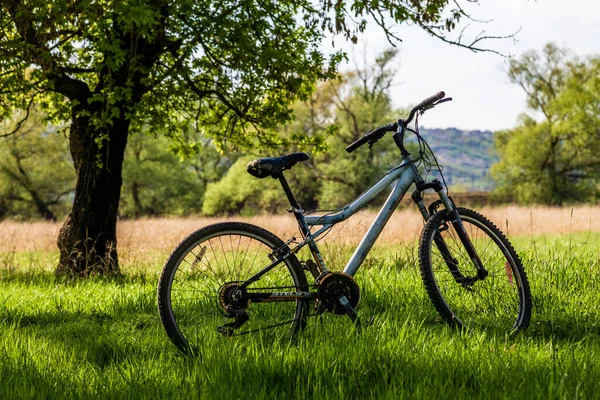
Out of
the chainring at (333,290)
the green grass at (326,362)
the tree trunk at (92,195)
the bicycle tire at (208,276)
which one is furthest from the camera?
the tree trunk at (92,195)

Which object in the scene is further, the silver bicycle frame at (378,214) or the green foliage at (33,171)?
the green foliage at (33,171)

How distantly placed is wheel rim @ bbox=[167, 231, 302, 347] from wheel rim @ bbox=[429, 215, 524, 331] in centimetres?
113

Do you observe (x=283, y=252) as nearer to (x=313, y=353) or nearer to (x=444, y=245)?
(x=313, y=353)

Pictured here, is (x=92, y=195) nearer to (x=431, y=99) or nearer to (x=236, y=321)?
(x=236, y=321)

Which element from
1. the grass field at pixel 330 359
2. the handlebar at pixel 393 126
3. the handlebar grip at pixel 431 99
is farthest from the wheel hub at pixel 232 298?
the handlebar grip at pixel 431 99

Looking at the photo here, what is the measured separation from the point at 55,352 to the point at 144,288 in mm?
2725

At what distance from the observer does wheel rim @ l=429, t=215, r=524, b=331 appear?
13.5 ft

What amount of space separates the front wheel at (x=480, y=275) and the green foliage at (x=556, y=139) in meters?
38.5

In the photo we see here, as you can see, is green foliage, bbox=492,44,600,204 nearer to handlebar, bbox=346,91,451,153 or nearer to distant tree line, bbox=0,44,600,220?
distant tree line, bbox=0,44,600,220

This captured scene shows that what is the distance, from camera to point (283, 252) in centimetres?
364

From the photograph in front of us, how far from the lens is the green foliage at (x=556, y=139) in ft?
134

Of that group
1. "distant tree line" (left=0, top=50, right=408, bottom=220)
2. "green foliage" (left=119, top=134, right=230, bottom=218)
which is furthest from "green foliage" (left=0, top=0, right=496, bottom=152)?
"green foliage" (left=119, top=134, right=230, bottom=218)

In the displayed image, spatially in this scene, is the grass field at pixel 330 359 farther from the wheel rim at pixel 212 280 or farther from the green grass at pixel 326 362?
the wheel rim at pixel 212 280

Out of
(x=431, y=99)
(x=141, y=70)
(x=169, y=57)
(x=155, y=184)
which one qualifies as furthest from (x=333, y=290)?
(x=155, y=184)
